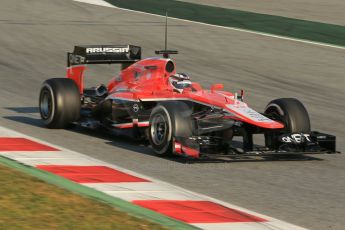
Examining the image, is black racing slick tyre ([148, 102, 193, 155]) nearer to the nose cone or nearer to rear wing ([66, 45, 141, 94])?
the nose cone

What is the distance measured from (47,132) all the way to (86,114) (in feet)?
2.34

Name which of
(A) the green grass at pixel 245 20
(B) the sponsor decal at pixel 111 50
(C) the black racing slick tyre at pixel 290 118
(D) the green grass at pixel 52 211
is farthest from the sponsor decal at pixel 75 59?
(A) the green grass at pixel 245 20

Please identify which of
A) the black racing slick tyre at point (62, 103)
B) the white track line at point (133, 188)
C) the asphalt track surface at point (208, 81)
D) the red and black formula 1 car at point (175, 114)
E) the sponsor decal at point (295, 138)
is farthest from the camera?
the black racing slick tyre at point (62, 103)

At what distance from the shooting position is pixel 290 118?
12.8m

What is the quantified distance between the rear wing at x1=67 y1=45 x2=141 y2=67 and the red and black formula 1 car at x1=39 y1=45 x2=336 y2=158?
0.03 m

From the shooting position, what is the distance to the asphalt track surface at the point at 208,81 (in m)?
10.4

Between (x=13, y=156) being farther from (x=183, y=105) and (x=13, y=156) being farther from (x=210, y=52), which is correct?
(x=210, y=52)

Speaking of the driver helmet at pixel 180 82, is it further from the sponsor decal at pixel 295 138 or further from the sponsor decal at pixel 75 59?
the sponsor decal at pixel 75 59

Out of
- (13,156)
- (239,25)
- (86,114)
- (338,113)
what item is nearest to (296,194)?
(13,156)

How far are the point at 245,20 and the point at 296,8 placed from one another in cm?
421

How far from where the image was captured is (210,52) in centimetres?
2559

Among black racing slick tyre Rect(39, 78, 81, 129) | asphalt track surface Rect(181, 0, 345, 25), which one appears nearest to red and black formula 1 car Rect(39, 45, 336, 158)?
black racing slick tyre Rect(39, 78, 81, 129)

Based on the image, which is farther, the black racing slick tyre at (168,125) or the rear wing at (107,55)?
the rear wing at (107,55)

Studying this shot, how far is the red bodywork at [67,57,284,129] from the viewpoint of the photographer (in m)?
12.3
